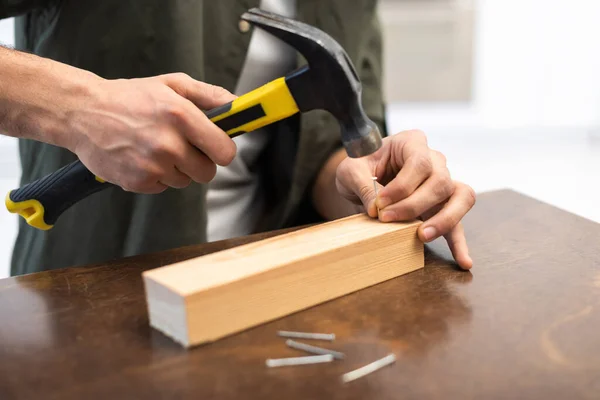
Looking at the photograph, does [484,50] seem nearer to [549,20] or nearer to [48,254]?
[549,20]

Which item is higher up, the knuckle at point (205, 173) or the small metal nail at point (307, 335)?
the knuckle at point (205, 173)

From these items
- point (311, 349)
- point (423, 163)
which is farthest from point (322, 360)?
point (423, 163)

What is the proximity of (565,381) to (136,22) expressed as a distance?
935mm

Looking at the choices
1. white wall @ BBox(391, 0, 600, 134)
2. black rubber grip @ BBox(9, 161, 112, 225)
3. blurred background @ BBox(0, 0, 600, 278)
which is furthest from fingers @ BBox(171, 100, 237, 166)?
white wall @ BBox(391, 0, 600, 134)

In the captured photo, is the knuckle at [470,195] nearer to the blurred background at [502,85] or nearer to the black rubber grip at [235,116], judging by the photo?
the black rubber grip at [235,116]

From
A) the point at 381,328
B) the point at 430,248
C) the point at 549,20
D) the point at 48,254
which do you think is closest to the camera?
the point at 381,328

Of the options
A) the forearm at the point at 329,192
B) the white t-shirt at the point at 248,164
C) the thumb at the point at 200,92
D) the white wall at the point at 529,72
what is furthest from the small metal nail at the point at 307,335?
the white wall at the point at 529,72

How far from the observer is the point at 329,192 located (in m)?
1.33

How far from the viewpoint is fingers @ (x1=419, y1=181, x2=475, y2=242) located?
960 millimetres

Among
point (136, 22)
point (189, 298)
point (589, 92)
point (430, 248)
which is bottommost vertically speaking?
point (589, 92)

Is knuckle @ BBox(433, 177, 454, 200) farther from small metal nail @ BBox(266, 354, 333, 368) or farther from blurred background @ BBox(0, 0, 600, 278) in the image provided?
blurred background @ BBox(0, 0, 600, 278)

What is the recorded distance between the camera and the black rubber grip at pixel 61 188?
0.97 m

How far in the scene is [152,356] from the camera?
2.33ft

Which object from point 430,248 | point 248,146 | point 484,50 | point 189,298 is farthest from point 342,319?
point 484,50
